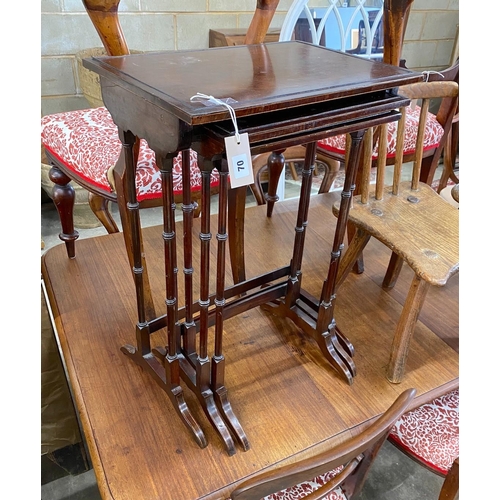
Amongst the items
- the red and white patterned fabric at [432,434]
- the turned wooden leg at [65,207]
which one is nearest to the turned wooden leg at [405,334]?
the red and white patterned fabric at [432,434]

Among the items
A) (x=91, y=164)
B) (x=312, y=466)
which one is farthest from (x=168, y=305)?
(x=91, y=164)

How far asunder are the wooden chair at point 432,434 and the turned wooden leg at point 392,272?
327 mm

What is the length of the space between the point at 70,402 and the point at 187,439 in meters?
0.64

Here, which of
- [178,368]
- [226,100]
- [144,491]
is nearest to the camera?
[226,100]

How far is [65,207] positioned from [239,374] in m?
0.71

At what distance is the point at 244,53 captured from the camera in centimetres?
93

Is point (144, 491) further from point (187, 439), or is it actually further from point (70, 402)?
point (70, 402)

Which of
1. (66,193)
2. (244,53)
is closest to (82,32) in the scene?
(66,193)

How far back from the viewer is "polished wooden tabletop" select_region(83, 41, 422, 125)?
0.66 metres

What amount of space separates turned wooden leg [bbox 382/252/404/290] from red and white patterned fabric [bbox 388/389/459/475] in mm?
329

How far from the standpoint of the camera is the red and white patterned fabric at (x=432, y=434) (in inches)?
39.5

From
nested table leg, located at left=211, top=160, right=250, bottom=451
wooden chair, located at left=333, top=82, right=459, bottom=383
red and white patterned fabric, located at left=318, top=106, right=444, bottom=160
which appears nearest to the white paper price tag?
nested table leg, located at left=211, top=160, right=250, bottom=451

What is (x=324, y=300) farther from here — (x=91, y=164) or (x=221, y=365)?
(x=91, y=164)

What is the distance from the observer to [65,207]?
1.37 metres
